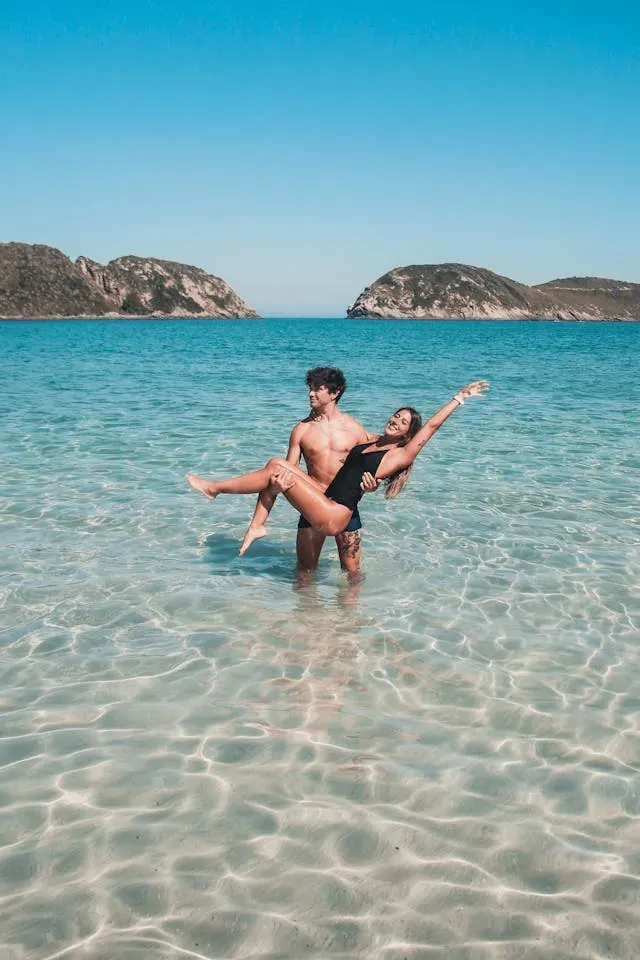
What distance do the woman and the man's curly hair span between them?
1.86ft

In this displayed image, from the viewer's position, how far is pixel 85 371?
30062mm

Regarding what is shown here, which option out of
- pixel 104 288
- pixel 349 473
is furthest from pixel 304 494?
pixel 104 288

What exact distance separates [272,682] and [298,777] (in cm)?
→ 110

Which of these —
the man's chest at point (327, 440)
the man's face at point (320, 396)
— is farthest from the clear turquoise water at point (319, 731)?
the man's face at point (320, 396)

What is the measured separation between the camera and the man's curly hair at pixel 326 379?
654cm

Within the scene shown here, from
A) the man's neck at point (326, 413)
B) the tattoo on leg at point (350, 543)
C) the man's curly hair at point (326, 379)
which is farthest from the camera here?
the tattoo on leg at point (350, 543)

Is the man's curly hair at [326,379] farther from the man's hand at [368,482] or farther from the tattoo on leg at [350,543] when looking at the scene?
the tattoo on leg at [350,543]

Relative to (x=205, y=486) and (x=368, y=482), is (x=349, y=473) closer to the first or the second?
(x=368, y=482)

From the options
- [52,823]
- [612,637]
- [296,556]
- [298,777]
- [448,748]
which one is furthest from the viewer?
[296,556]

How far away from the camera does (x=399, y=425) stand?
6.59 m

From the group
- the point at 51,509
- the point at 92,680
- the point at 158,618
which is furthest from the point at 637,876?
the point at 51,509

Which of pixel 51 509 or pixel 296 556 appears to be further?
pixel 51 509

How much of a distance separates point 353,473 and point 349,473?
0.12ft

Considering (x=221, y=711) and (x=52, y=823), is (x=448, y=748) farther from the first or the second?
(x=52, y=823)
